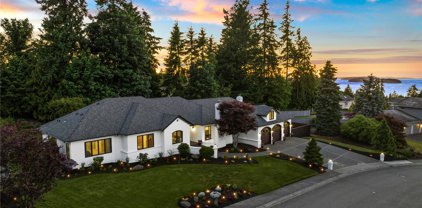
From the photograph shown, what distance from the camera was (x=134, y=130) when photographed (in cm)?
2481

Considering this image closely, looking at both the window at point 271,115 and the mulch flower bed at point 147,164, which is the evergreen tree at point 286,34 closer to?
the window at point 271,115

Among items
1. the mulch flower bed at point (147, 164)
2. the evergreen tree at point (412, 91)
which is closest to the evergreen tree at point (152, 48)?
the mulch flower bed at point (147, 164)

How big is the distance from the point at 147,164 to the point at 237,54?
3407 cm

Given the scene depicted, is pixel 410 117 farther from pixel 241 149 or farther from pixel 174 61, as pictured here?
pixel 174 61

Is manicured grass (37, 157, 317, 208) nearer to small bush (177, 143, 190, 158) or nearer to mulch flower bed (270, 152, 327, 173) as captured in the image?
mulch flower bed (270, 152, 327, 173)

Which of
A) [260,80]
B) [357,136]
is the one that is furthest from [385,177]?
[260,80]

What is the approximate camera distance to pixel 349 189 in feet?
70.6

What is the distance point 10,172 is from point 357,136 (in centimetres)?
4155

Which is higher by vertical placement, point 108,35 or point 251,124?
point 108,35

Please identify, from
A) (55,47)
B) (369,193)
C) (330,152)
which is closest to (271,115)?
(330,152)

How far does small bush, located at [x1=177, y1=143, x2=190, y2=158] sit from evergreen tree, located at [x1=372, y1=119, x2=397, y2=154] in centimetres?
2337

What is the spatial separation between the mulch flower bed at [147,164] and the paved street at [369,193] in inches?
290

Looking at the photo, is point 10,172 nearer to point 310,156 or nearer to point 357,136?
point 310,156

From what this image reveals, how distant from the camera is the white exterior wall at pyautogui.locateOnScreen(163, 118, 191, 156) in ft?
86.5
